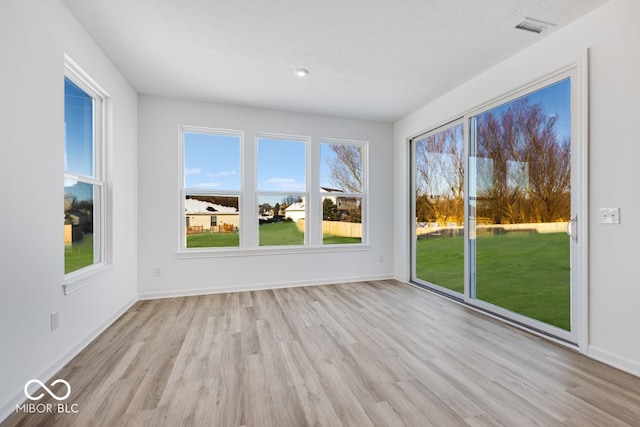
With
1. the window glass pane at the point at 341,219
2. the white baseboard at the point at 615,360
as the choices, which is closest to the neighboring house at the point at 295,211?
the window glass pane at the point at 341,219

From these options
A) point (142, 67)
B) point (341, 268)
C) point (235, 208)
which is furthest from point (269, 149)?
point (341, 268)

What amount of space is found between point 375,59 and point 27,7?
2.70m

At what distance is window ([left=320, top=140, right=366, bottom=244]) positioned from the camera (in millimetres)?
4844

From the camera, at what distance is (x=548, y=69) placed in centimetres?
262

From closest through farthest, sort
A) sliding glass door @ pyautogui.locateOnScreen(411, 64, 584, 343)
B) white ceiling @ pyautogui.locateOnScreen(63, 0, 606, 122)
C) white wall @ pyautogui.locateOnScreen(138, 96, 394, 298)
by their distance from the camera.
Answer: white ceiling @ pyautogui.locateOnScreen(63, 0, 606, 122)
sliding glass door @ pyautogui.locateOnScreen(411, 64, 584, 343)
white wall @ pyautogui.locateOnScreen(138, 96, 394, 298)

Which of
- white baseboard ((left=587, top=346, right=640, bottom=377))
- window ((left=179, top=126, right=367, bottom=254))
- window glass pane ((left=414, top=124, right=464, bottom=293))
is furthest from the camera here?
window ((left=179, top=126, right=367, bottom=254))

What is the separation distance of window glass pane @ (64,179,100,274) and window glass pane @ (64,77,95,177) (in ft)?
0.54

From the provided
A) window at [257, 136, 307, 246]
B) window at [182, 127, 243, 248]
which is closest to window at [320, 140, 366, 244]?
window at [257, 136, 307, 246]

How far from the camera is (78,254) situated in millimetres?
2623

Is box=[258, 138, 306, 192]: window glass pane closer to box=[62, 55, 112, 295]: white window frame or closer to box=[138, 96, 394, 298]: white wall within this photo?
box=[138, 96, 394, 298]: white wall

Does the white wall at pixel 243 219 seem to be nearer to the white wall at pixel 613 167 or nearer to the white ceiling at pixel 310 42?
the white ceiling at pixel 310 42

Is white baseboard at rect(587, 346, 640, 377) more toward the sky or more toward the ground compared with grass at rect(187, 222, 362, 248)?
more toward the ground

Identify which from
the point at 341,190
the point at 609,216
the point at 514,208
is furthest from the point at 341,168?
the point at 609,216

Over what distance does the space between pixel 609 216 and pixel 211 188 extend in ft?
14.1
